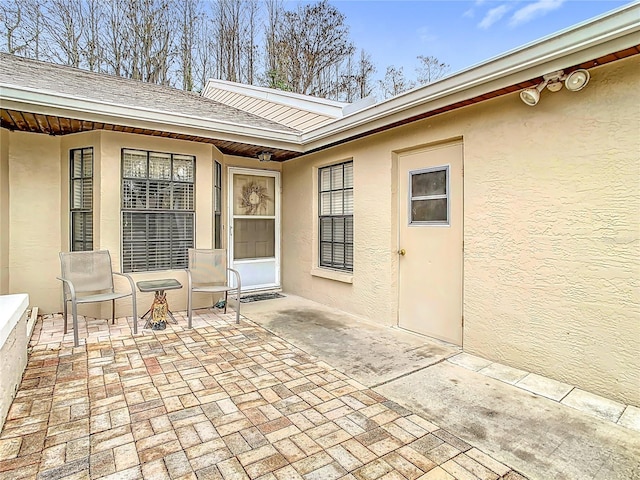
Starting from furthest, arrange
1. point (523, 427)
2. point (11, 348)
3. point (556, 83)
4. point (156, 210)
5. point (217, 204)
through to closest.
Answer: point (217, 204), point (156, 210), point (556, 83), point (11, 348), point (523, 427)

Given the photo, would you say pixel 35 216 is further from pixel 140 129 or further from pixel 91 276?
pixel 140 129

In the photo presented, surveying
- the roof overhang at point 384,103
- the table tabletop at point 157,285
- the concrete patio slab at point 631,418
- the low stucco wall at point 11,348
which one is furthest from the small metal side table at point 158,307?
the concrete patio slab at point 631,418

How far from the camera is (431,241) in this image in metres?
→ 4.10

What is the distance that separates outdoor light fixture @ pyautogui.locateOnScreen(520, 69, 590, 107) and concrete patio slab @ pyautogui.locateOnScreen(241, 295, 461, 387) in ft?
8.06

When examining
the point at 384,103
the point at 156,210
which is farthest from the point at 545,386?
the point at 156,210

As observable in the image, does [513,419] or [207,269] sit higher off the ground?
[207,269]

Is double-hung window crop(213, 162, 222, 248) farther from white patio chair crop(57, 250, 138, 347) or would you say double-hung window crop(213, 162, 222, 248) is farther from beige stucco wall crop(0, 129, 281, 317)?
white patio chair crop(57, 250, 138, 347)

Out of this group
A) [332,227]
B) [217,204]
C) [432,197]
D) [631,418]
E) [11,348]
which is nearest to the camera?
[631,418]

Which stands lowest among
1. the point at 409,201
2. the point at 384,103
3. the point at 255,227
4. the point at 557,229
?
the point at 557,229

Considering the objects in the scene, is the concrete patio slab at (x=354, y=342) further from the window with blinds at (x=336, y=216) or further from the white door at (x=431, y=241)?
the window with blinds at (x=336, y=216)

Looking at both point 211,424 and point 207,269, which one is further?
point 207,269

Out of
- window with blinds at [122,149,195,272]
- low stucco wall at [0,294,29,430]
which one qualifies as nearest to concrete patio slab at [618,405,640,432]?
low stucco wall at [0,294,29,430]

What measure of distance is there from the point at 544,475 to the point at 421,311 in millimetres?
2395

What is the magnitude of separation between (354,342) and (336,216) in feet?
7.10
